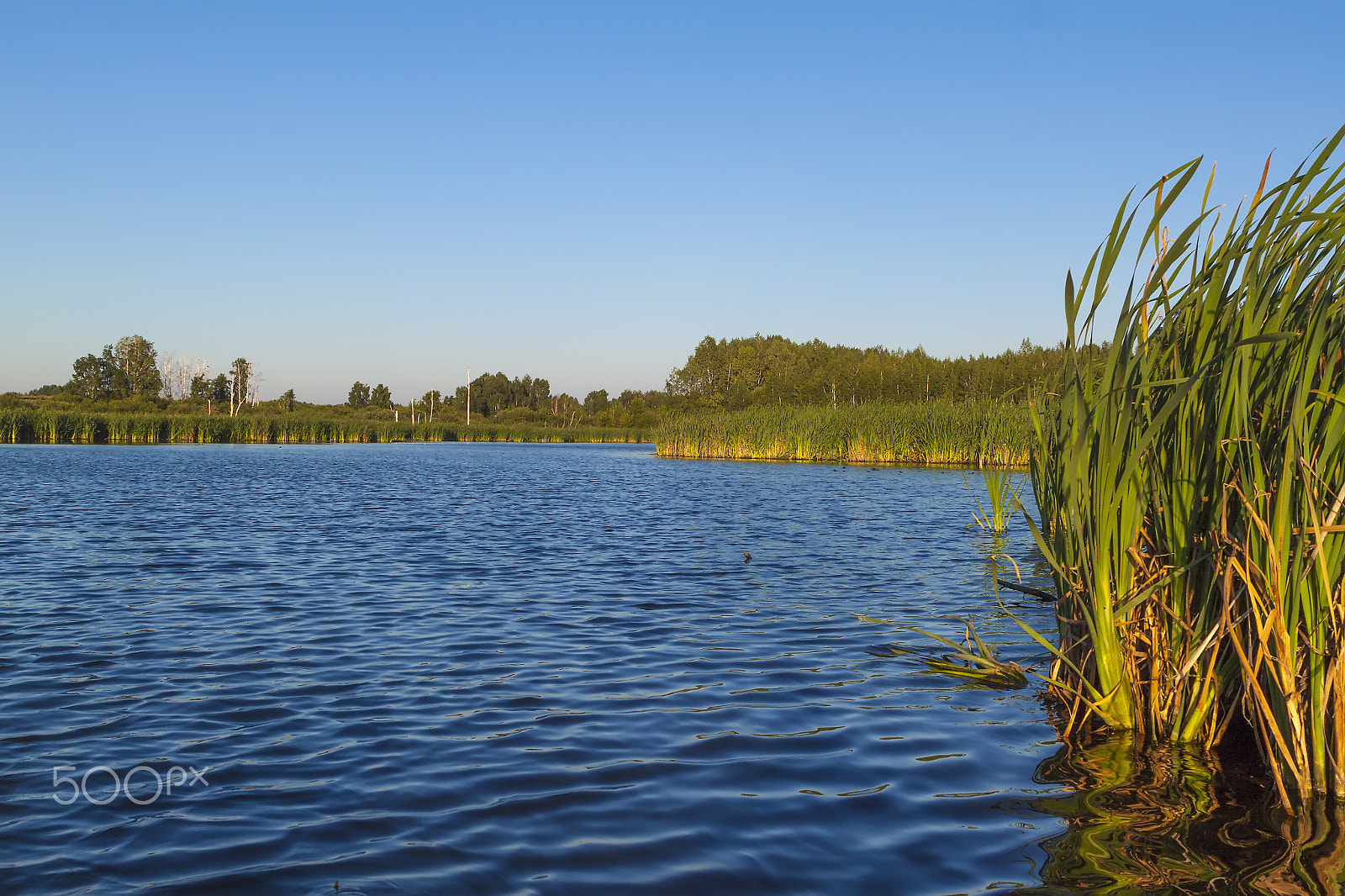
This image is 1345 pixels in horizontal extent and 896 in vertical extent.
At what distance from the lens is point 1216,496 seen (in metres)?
4.27

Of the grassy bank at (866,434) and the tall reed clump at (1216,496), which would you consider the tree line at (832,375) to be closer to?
the grassy bank at (866,434)

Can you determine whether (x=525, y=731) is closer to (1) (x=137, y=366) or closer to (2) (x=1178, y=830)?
(2) (x=1178, y=830)

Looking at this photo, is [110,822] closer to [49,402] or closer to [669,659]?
[669,659]

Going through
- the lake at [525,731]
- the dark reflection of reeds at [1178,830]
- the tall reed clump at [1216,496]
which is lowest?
the lake at [525,731]

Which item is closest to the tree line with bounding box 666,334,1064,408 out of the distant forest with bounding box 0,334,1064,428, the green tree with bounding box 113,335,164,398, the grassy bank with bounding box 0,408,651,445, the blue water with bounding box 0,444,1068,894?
the distant forest with bounding box 0,334,1064,428

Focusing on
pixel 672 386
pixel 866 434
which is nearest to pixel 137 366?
pixel 672 386

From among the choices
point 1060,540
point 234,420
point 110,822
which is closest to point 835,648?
point 1060,540

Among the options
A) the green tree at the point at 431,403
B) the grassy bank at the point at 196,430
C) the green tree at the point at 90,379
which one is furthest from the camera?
the green tree at the point at 431,403

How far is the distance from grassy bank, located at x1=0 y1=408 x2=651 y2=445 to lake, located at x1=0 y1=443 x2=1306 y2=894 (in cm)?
4710

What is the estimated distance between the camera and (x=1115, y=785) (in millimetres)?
4445

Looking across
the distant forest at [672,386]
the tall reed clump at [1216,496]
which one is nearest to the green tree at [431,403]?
the distant forest at [672,386]

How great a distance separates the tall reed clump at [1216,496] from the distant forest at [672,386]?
5582cm

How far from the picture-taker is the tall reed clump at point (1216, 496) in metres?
→ 3.72

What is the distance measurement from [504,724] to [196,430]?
2462 inches
